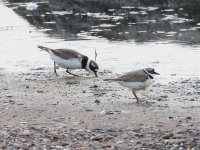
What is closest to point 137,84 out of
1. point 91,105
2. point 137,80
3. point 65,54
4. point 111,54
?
point 137,80

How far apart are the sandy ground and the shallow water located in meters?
2.04

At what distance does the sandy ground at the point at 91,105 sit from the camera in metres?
11.6

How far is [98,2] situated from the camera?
4088cm

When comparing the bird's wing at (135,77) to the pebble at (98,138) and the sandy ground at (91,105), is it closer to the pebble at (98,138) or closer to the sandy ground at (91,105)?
the sandy ground at (91,105)

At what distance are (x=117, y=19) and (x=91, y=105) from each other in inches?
754

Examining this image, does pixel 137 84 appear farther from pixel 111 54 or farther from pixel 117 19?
pixel 117 19

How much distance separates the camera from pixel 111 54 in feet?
76.9

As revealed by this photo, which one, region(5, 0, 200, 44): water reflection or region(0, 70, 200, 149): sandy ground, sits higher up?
region(0, 70, 200, 149): sandy ground

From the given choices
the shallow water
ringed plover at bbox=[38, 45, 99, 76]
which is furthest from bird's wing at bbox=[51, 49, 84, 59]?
the shallow water

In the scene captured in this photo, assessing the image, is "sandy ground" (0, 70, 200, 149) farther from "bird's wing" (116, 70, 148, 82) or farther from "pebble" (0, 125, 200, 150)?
"bird's wing" (116, 70, 148, 82)

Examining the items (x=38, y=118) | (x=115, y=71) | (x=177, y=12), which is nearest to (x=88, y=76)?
(x=115, y=71)

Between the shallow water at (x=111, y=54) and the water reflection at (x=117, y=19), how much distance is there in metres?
1.18

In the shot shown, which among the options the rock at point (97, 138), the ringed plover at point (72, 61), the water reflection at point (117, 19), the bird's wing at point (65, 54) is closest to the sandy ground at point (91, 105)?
the rock at point (97, 138)

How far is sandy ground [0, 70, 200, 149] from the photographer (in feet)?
38.2
